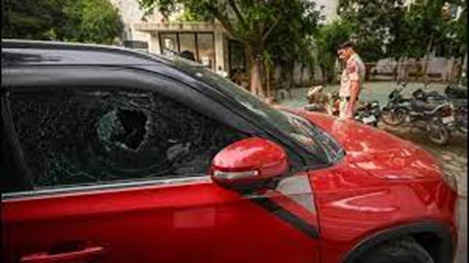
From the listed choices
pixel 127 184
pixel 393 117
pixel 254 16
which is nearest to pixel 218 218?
pixel 127 184

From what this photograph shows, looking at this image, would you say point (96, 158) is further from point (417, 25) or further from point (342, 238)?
point (417, 25)

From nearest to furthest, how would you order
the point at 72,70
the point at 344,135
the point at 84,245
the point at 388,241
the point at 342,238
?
the point at 84,245 < the point at 72,70 < the point at 342,238 < the point at 388,241 < the point at 344,135

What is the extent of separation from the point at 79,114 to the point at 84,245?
1.58ft

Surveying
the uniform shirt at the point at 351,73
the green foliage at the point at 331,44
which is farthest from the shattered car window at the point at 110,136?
the green foliage at the point at 331,44

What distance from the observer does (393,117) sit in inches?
106

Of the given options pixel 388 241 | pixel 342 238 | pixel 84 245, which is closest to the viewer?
pixel 84 245

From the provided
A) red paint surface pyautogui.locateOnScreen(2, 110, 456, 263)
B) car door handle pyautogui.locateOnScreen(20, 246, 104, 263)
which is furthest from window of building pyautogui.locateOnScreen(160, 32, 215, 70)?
car door handle pyautogui.locateOnScreen(20, 246, 104, 263)

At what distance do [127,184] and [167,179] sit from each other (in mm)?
149

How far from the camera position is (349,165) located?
6.77 feet

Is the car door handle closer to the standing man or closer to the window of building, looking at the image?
the standing man

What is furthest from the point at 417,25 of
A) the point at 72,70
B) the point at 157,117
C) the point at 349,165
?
the point at 72,70

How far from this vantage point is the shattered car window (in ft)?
5.62

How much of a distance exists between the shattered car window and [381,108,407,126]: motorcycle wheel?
1060 millimetres

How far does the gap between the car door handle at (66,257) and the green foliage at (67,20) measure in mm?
1162
